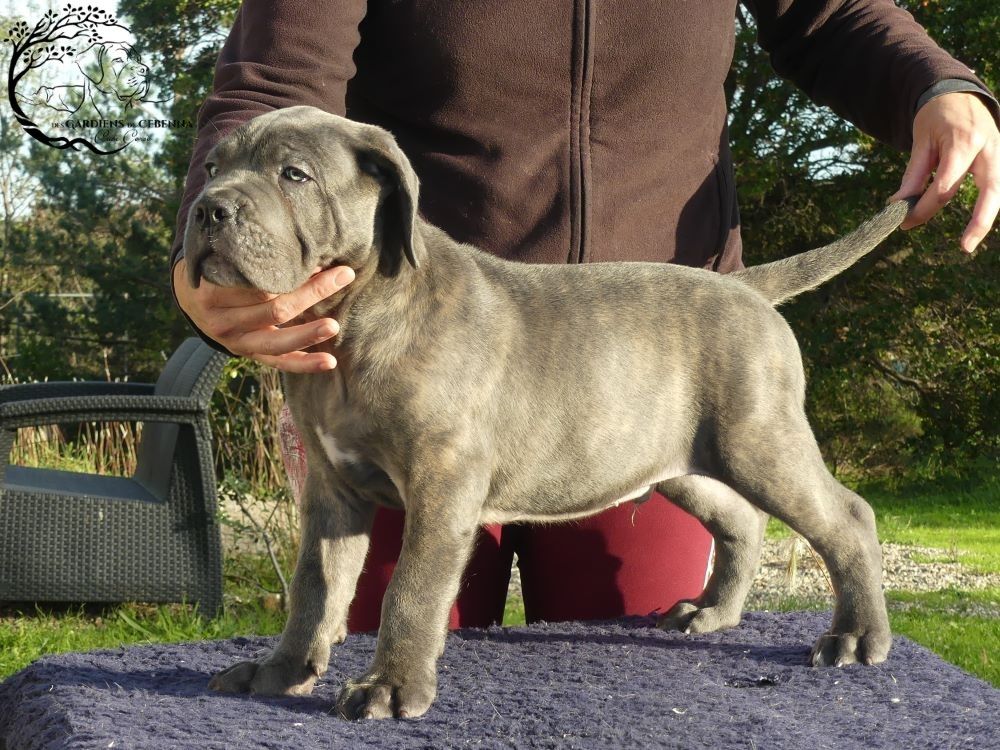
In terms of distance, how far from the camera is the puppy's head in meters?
2.34

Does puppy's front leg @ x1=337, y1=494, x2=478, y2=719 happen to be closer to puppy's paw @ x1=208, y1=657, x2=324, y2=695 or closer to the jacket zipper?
puppy's paw @ x1=208, y1=657, x2=324, y2=695

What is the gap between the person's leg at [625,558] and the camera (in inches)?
146

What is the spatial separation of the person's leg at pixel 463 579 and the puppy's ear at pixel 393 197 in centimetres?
115

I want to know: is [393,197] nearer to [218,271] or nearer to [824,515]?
[218,271]

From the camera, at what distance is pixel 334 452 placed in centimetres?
259

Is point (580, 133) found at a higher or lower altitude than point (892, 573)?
higher

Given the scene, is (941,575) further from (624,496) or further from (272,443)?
(624,496)

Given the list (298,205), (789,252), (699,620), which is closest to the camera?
(298,205)

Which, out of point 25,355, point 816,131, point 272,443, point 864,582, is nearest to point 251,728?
point 864,582

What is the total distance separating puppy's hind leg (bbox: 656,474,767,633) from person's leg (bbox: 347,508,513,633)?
24.7 inches

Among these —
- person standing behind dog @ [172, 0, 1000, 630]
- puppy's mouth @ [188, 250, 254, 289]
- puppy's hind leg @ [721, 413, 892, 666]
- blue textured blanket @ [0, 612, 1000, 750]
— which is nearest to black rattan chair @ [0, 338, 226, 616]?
person standing behind dog @ [172, 0, 1000, 630]

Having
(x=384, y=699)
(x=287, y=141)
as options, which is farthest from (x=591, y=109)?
(x=384, y=699)

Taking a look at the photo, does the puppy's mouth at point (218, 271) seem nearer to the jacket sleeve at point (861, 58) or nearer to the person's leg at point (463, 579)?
the person's leg at point (463, 579)

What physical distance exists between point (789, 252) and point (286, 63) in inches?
473
